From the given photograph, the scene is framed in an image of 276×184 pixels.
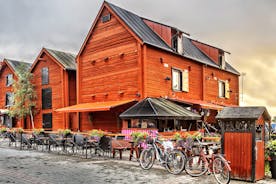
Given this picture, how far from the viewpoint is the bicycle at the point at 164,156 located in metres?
10.1

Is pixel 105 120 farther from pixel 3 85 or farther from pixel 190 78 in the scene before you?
pixel 3 85

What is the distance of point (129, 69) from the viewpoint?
67.1ft

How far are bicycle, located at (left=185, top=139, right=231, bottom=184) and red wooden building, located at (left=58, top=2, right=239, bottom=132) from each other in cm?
925

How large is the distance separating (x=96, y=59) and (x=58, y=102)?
22.8 feet

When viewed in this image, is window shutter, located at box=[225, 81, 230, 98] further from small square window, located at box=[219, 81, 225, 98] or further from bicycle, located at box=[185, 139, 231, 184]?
bicycle, located at box=[185, 139, 231, 184]

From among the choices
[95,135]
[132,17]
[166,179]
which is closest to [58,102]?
[132,17]

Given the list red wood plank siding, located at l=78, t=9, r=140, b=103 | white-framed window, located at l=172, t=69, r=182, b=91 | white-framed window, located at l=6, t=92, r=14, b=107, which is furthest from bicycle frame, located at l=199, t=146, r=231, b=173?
white-framed window, located at l=6, t=92, r=14, b=107

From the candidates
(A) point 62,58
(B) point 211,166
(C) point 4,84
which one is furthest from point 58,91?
(B) point 211,166

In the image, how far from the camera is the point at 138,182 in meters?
8.71

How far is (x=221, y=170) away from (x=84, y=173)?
4.07 m

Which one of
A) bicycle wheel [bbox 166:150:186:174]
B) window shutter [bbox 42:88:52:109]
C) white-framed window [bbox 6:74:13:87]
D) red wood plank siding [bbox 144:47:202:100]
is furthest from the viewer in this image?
white-framed window [bbox 6:74:13:87]

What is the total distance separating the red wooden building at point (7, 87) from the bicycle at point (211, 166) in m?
26.5

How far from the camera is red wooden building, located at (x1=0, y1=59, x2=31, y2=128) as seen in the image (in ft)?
111

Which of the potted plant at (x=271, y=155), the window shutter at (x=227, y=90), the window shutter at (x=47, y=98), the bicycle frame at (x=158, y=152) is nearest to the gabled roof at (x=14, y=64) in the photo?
the window shutter at (x=47, y=98)
